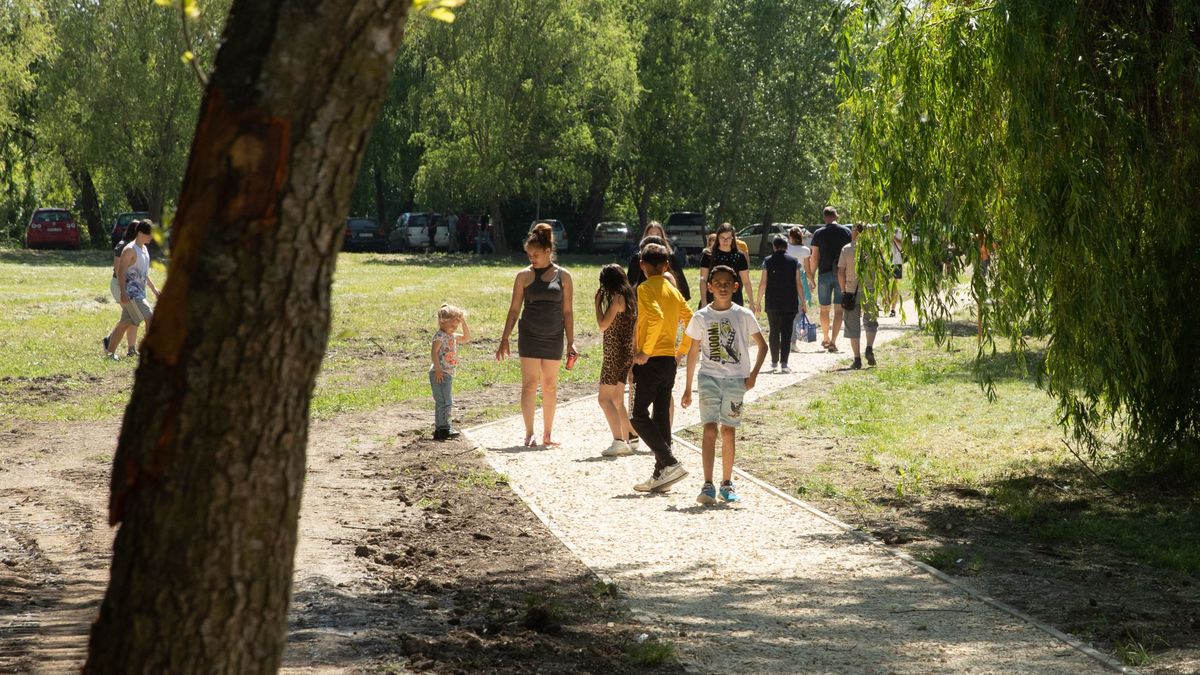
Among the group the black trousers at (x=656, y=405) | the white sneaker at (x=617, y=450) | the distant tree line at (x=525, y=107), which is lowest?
the white sneaker at (x=617, y=450)

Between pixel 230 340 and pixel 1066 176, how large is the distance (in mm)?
7214

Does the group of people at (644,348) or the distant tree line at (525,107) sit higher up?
the distant tree line at (525,107)

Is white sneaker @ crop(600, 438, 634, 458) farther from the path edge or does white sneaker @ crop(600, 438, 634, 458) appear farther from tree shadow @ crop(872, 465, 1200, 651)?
tree shadow @ crop(872, 465, 1200, 651)

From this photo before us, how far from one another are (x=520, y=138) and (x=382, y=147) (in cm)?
913

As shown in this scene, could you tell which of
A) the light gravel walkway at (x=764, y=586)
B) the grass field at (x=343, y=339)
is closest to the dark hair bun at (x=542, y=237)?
the light gravel walkway at (x=764, y=586)

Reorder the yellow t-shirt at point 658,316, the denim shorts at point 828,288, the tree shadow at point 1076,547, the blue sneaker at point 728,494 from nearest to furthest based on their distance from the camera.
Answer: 1. the tree shadow at point 1076,547
2. the blue sneaker at point 728,494
3. the yellow t-shirt at point 658,316
4. the denim shorts at point 828,288

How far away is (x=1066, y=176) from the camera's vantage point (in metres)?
9.39

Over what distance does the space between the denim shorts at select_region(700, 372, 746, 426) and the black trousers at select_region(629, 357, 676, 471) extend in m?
0.73

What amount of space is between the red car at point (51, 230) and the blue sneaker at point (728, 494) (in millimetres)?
46536

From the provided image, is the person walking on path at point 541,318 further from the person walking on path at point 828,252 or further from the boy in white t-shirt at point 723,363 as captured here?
the person walking on path at point 828,252

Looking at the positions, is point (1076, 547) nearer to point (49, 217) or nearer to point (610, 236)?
point (610, 236)

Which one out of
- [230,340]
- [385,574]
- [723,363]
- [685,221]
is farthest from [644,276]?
[685,221]

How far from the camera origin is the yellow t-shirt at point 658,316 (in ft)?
35.0

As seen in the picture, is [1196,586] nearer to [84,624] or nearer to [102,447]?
[84,624]
